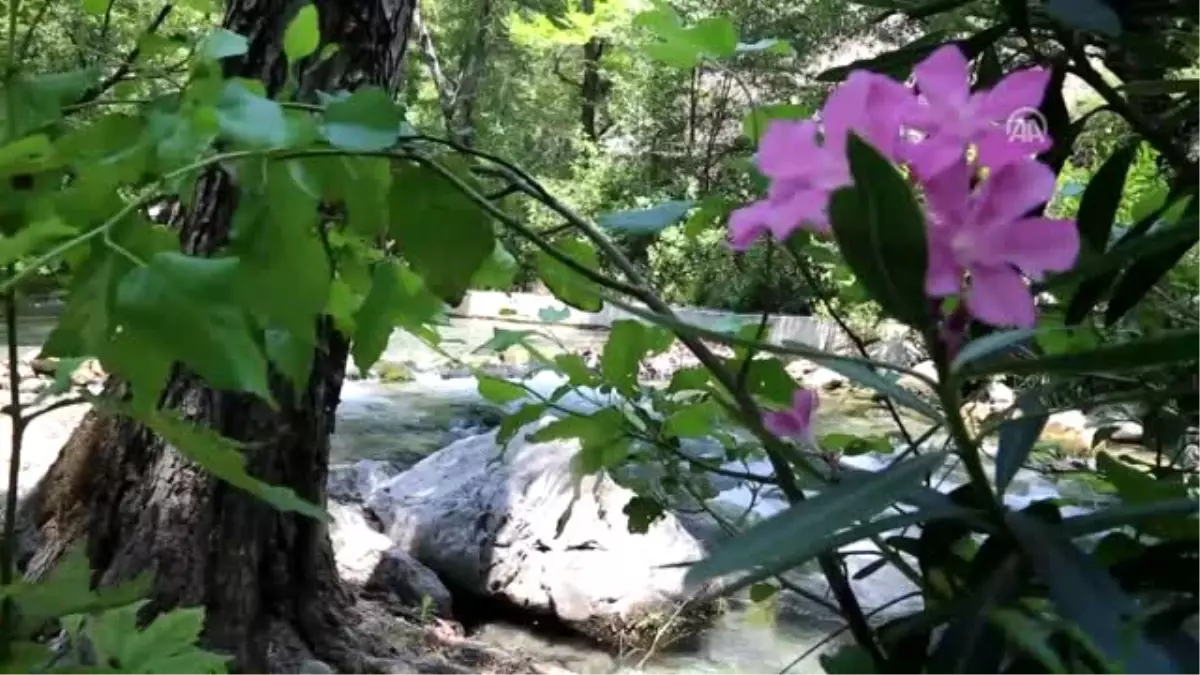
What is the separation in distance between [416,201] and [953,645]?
0.24 m

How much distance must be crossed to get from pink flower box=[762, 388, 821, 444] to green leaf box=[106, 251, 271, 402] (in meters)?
0.22

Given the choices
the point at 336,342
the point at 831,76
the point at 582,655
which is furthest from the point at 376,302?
the point at 582,655

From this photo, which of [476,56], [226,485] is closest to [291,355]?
[226,485]

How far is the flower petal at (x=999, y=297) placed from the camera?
26 cm

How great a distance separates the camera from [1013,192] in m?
0.25

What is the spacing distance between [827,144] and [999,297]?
0.05 metres

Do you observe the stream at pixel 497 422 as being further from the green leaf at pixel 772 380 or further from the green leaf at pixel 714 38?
the green leaf at pixel 714 38

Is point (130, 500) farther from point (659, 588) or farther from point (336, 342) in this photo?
point (659, 588)

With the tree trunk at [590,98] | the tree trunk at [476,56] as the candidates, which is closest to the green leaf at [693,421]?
the tree trunk at [476,56]

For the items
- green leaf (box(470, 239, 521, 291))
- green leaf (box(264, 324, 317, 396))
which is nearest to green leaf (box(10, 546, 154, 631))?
green leaf (box(264, 324, 317, 396))

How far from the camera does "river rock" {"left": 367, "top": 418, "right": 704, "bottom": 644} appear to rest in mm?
2395

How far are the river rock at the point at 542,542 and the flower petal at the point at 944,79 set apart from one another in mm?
2034

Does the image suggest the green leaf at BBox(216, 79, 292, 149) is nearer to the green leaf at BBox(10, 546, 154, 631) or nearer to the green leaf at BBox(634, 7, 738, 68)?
the green leaf at BBox(10, 546, 154, 631)

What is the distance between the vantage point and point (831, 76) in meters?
0.53
